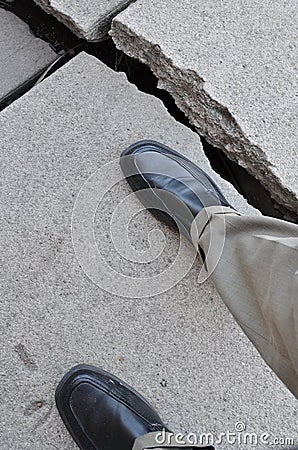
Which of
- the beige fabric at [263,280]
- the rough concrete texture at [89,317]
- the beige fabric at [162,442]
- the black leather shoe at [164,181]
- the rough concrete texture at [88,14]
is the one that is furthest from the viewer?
the rough concrete texture at [88,14]

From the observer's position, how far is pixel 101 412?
5.26 feet

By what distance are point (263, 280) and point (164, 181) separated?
2.09 feet

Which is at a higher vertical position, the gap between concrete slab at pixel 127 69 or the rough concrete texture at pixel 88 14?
the rough concrete texture at pixel 88 14

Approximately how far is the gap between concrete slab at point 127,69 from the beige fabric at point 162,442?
31.5 inches

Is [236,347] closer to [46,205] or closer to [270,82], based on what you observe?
[46,205]

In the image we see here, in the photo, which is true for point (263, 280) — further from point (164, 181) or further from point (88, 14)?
point (88, 14)

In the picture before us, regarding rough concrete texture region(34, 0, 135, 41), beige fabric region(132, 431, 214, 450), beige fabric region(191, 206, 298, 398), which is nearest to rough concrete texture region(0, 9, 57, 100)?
rough concrete texture region(34, 0, 135, 41)

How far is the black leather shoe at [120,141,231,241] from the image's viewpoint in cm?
180

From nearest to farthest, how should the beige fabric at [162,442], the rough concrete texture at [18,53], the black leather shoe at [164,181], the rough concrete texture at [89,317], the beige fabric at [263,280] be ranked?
1. the beige fabric at [263,280]
2. the beige fabric at [162,442]
3. the rough concrete texture at [89,317]
4. the black leather shoe at [164,181]
5. the rough concrete texture at [18,53]

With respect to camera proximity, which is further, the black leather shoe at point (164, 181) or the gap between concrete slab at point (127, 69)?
the gap between concrete slab at point (127, 69)

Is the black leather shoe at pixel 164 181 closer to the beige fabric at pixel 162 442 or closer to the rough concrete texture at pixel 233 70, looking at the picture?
the rough concrete texture at pixel 233 70

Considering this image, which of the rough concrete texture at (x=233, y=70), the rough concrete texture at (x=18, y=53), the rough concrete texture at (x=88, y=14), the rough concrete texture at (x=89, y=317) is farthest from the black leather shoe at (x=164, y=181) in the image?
the rough concrete texture at (x=18, y=53)

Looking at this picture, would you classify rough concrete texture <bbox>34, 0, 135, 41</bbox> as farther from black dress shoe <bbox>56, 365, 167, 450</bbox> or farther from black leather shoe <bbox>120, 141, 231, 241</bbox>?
black dress shoe <bbox>56, 365, 167, 450</bbox>

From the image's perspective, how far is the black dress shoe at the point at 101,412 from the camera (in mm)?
1568
